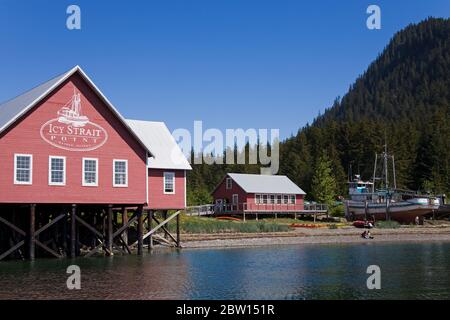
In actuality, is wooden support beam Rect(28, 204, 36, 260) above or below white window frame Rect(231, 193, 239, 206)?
below

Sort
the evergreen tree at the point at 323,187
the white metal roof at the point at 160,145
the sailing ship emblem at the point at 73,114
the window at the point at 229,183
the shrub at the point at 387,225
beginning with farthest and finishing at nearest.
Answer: the evergreen tree at the point at 323,187, the window at the point at 229,183, the shrub at the point at 387,225, the white metal roof at the point at 160,145, the sailing ship emblem at the point at 73,114

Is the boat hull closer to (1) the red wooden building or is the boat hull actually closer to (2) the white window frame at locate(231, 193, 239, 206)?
(2) the white window frame at locate(231, 193, 239, 206)

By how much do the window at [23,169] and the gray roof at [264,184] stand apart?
4377 cm

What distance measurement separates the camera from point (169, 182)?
133 feet

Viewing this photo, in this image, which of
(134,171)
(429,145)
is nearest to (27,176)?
(134,171)

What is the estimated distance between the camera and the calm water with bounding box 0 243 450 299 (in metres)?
20.9

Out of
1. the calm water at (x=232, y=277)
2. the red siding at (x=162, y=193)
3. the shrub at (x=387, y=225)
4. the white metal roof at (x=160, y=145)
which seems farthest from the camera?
the shrub at (x=387, y=225)

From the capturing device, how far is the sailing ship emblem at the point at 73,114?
1337 inches

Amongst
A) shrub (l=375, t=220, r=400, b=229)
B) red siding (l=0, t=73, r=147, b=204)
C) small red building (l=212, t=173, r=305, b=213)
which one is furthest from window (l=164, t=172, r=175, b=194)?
shrub (l=375, t=220, r=400, b=229)

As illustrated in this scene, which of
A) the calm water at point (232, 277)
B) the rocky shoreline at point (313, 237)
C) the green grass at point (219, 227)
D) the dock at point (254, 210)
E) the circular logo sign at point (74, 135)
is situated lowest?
the rocky shoreline at point (313, 237)

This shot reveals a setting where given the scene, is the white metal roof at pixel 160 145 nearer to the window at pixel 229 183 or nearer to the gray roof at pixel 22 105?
the gray roof at pixel 22 105

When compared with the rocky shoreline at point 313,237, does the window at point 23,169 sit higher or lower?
higher

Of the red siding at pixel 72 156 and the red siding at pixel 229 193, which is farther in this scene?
the red siding at pixel 229 193

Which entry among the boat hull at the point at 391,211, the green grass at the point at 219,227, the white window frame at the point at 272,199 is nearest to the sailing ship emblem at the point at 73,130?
the green grass at the point at 219,227
